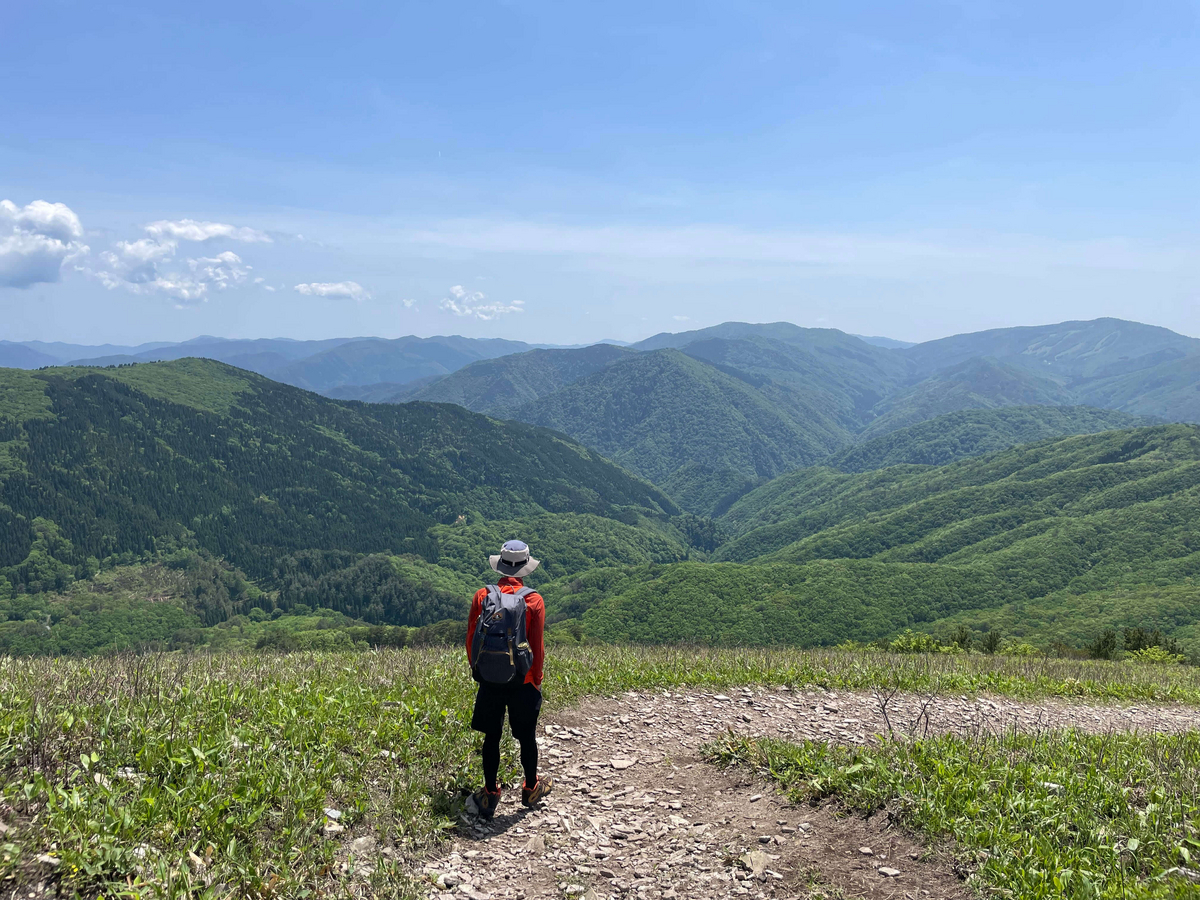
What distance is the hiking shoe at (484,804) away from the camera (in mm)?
6840

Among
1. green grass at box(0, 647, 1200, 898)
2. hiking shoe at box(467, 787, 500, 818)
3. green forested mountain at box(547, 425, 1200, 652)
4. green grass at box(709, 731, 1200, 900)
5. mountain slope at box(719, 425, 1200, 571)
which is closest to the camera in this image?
green grass at box(0, 647, 1200, 898)

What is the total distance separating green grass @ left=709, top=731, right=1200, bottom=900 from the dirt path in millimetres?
320

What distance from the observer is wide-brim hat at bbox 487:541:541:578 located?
22.9ft

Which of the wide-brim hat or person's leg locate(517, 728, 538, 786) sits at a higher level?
the wide-brim hat

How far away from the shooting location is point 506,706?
7020 millimetres

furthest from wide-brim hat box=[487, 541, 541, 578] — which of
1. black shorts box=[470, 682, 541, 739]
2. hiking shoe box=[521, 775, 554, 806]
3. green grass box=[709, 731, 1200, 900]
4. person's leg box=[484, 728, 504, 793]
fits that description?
green grass box=[709, 731, 1200, 900]

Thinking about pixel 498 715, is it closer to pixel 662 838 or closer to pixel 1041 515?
pixel 662 838

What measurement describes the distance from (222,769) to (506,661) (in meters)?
2.88

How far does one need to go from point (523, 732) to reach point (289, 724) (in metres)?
2.93

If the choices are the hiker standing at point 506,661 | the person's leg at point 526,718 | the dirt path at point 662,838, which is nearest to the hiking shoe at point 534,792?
the hiker standing at point 506,661

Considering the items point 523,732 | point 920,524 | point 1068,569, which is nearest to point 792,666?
point 523,732

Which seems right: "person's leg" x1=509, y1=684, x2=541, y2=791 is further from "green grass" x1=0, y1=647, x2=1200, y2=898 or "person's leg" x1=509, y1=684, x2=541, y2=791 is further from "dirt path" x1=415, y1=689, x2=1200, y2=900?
"green grass" x1=0, y1=647, x2=1200, y2=898

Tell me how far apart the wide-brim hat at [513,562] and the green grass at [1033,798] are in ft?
13.1

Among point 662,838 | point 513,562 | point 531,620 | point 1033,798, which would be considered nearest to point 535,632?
point 531,620
